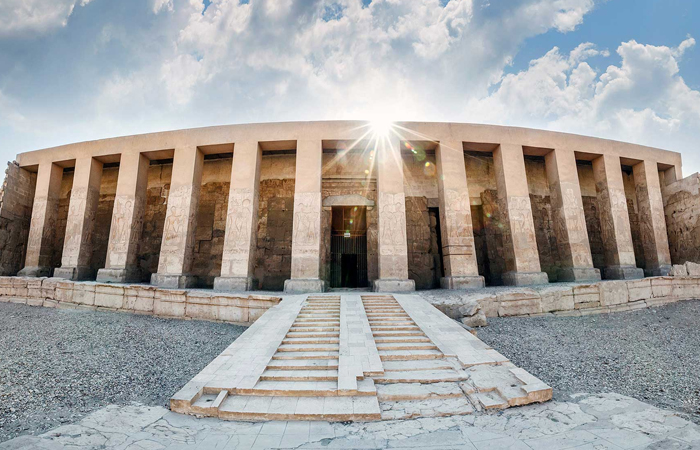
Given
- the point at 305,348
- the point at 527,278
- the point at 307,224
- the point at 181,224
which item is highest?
the point at 181,224

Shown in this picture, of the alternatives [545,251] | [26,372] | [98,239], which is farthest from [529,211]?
[98,239]

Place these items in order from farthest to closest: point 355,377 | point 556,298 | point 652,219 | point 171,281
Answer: point 652,219 < point 171,281 < point 556,298 < point 355,377

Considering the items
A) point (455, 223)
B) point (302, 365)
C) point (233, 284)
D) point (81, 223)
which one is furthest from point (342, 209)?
point (81, 223)

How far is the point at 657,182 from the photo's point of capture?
36.6ft

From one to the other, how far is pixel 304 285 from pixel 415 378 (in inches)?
228

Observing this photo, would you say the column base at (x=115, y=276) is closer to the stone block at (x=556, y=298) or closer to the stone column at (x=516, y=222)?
the stone block at (x=556, y=298)

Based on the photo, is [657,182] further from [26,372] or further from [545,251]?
[26,372]

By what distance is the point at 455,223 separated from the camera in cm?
927

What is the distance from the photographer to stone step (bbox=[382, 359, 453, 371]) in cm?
328

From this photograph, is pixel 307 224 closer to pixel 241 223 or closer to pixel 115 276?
pixel 241 223

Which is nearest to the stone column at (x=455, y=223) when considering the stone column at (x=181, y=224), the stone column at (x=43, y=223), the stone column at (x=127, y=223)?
the stone column at (x=181, y=224)

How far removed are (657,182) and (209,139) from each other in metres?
16.1

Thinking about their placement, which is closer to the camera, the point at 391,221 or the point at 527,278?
the point at 527,278

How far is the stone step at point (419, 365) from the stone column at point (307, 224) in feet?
17.2
